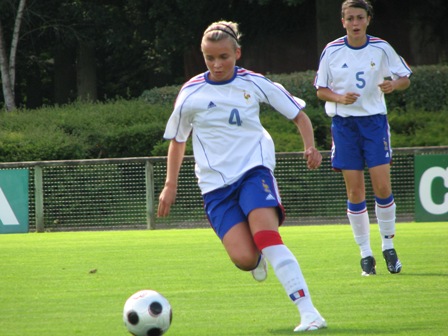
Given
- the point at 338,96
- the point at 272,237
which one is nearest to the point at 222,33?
the point at 272,237

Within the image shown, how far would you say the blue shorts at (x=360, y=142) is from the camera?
9836 millimetres

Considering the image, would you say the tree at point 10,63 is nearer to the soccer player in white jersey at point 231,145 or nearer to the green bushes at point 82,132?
the green bushes at point 82,132

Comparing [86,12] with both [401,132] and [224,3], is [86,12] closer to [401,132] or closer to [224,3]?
[224,3]

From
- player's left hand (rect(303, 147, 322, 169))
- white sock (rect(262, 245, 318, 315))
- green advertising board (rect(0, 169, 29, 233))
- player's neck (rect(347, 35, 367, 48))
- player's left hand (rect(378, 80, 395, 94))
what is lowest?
green advertising board (rect(0, 169, 29, 233))

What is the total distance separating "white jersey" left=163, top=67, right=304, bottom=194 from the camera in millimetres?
7285

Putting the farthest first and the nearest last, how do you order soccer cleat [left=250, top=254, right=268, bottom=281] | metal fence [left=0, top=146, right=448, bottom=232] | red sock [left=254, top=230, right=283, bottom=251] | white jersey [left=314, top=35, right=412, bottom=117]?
metal fence [left=0, top=146, right=448, bottom=232] < white jersey [left=314, top=35, right=412, bottom=117] < soccer cleat [left=250, top=254, right=268, bottom=281] < red sock [left=254, top=230, right=283, bottom=251]

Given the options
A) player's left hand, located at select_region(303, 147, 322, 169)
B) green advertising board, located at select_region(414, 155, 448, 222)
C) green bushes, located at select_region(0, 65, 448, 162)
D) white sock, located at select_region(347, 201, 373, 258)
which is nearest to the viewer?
player's left hand, located at select_region(303, 147, 322, 169)

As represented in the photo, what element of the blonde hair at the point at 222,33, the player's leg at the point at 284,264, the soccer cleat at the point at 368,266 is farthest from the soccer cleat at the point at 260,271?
the soccer cleat at the point at 368,266

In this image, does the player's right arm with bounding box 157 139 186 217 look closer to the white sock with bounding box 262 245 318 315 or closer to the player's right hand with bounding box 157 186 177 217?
the player's right hand with bounding box 157 186 177 217

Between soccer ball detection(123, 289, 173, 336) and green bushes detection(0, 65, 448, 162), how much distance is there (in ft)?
44.8

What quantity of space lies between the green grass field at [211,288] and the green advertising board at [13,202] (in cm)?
286

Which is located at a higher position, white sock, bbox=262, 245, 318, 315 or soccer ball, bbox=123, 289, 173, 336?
white sock, bbox=262, 245, 318, 315

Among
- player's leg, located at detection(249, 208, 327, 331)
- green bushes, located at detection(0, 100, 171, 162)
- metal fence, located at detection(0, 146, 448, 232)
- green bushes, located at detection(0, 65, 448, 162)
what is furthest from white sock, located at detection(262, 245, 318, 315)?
green bushes, located at detection(0, 100, 171, 162)

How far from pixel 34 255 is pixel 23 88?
24297 millimetres
